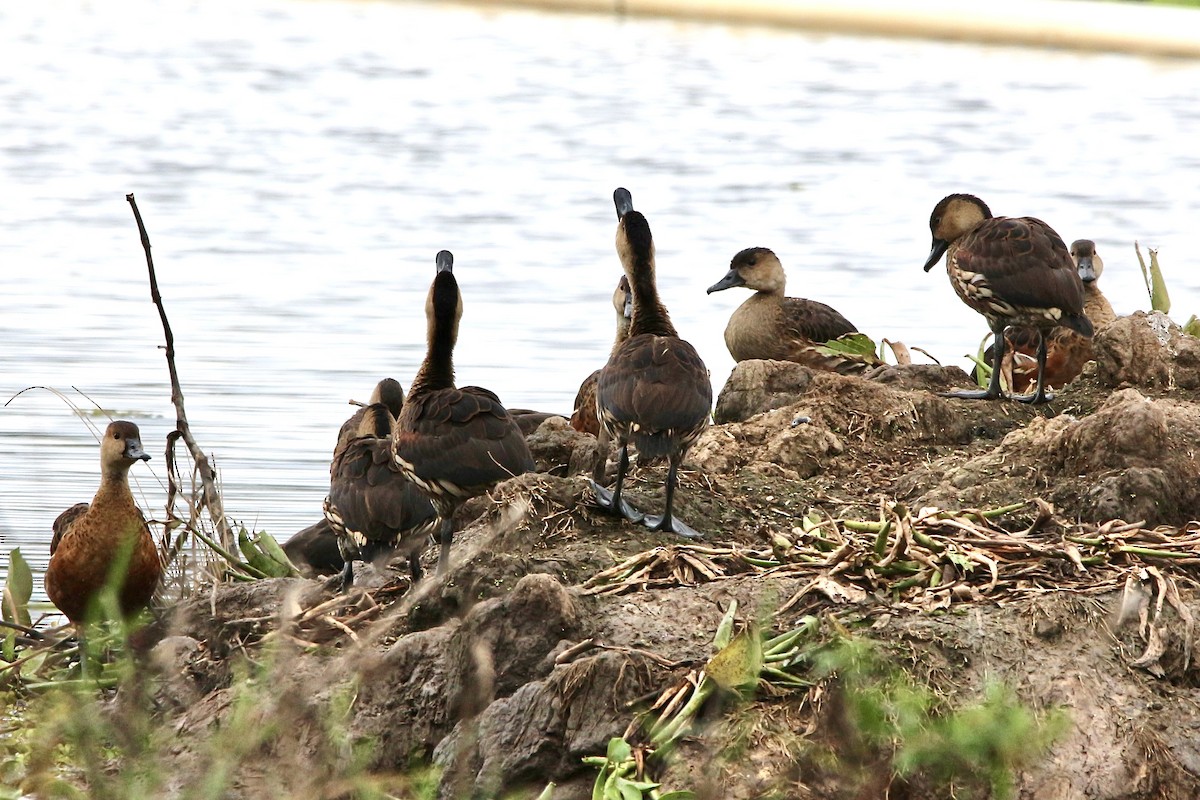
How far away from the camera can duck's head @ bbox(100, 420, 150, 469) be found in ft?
20.7

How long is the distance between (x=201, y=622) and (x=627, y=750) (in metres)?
1.78

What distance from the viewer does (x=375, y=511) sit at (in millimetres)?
6168

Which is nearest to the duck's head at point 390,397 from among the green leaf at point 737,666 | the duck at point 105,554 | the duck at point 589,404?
the duck at point 589,404

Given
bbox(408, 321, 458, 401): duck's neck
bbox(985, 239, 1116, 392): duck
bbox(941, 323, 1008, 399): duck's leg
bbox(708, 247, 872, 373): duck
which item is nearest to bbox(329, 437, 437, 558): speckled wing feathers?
bbox(408, 321, 458, 401): duck's neck

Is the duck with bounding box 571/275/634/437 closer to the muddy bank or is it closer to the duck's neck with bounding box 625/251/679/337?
the duck's neck with bounding box 625/251/679/337

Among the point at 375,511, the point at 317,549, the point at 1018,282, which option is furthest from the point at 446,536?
the point at 1018,282

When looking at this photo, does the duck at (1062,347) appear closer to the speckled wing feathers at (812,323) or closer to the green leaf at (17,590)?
the speckled wing feathers at (812,323)

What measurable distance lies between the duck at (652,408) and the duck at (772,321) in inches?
143

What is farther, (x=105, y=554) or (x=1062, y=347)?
(x=1062, y=347)

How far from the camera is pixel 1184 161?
20.1 m

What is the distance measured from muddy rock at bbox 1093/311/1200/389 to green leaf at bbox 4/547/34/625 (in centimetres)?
418

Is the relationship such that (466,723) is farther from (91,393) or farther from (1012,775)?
(91,393)

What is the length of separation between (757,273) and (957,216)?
1.63m

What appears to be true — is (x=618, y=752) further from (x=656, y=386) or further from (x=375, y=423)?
(x=375, y=423)
